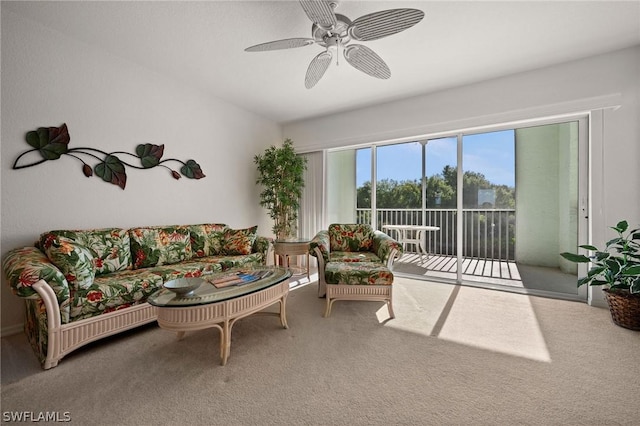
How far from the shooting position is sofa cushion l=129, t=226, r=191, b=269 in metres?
2.52

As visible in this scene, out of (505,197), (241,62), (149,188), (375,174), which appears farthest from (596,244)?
(149,188)

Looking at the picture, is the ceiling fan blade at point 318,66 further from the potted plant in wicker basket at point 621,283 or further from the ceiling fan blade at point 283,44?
the potted plant in wicker basket at point 621,283

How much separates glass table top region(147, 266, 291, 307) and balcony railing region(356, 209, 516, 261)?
2.45 metres

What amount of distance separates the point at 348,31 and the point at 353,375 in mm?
2301

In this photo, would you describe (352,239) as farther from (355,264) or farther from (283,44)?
(283,44)

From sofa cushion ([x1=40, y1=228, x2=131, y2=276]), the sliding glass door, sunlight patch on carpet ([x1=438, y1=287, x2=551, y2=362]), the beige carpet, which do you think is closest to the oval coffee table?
the beige carpet

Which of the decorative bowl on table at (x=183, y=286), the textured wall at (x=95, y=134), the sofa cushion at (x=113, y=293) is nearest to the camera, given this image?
the decorative bowl on table at (x=183, y=286)

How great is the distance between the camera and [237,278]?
2025 mm

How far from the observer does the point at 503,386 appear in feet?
4.67

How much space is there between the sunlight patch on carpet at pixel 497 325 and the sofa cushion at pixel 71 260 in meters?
2.66

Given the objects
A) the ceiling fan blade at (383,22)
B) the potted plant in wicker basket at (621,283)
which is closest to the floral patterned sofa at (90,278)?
the ceiling fan blade at (383,22)

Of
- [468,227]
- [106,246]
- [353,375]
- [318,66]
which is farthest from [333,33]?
[468,227]

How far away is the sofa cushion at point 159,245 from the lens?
8.27 ft

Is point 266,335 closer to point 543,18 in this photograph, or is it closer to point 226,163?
point 226,163
